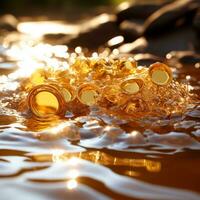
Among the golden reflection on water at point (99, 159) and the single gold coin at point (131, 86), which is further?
the single gold coin at point (131, 86)

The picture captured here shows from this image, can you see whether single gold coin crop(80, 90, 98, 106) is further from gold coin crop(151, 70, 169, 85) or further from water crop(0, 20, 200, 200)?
gold coin crop(151, 70, 169, 85)

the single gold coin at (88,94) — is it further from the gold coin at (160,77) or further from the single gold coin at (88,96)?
the gold coin at (160,77)

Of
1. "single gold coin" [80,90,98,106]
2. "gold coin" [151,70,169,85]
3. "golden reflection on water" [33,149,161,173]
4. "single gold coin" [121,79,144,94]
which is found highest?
"gold coin" [151,70,169,85]

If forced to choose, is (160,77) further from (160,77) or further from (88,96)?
(88,96)

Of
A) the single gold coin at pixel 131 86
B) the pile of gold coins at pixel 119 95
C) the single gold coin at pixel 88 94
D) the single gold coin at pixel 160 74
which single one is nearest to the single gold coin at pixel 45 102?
the pile of gold coins at pixel 119 95

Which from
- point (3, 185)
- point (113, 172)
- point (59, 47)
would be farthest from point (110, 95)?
point (59, 47)

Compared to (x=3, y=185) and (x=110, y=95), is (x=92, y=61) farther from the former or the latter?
(x=3, y=185)

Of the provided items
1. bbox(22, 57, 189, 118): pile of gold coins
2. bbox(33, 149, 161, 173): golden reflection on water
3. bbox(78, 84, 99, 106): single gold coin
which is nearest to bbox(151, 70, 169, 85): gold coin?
bbox(22, 57, 189, 118): pile of gold coins
